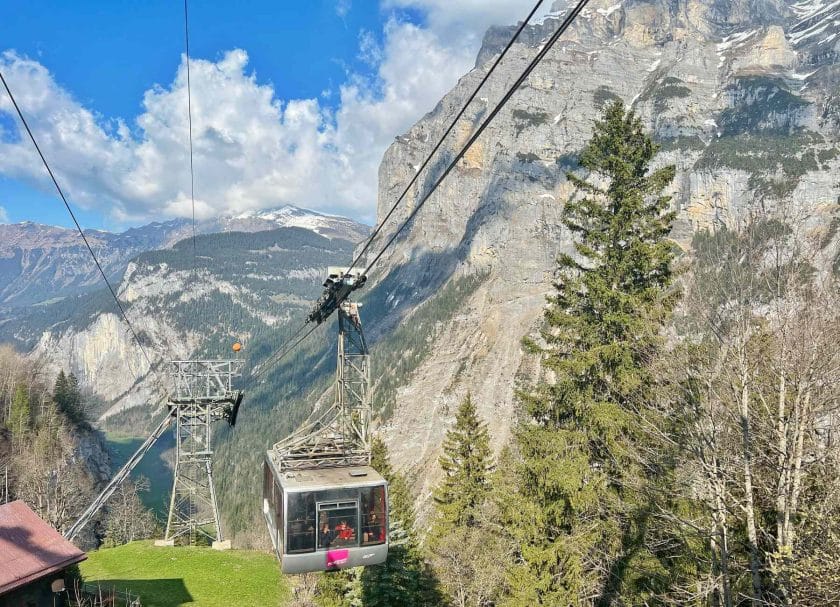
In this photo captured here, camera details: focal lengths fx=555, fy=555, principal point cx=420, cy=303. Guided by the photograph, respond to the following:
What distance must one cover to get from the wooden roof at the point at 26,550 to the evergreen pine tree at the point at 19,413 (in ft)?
132

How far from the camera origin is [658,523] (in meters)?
13.3

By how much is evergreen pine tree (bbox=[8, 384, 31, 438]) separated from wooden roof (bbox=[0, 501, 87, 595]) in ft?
132

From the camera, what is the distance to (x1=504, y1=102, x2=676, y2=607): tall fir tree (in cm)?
1430

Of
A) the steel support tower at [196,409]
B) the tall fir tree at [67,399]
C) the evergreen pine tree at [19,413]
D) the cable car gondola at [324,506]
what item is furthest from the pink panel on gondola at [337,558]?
the tall fir tree at [67,399]

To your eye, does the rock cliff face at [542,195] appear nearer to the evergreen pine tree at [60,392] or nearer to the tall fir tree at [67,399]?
the tall fir tree at [67,399]

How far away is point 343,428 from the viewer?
17.2 m

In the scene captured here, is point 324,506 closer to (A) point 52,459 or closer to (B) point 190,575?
(B) point 190,575

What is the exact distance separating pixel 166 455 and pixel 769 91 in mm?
220883

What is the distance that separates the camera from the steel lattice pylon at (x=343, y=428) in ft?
48.7

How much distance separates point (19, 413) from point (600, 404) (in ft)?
194

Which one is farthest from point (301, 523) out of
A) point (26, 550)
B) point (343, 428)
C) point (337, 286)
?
point (26, 550)

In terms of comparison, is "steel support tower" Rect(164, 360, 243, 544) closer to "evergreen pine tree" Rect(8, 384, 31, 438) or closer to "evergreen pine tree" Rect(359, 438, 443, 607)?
"evergreen pine tree" Rect(359, 438, 443, 607)

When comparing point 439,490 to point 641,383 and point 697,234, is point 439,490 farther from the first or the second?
point 697,234

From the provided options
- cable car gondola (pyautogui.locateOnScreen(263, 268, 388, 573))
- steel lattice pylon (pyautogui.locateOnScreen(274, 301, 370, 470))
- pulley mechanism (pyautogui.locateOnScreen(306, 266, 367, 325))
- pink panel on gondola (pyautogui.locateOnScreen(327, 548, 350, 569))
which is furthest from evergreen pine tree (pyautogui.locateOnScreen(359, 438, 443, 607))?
pulley mechanism (pyautogui.locateOnScreen(306, 266, 367, 325))
